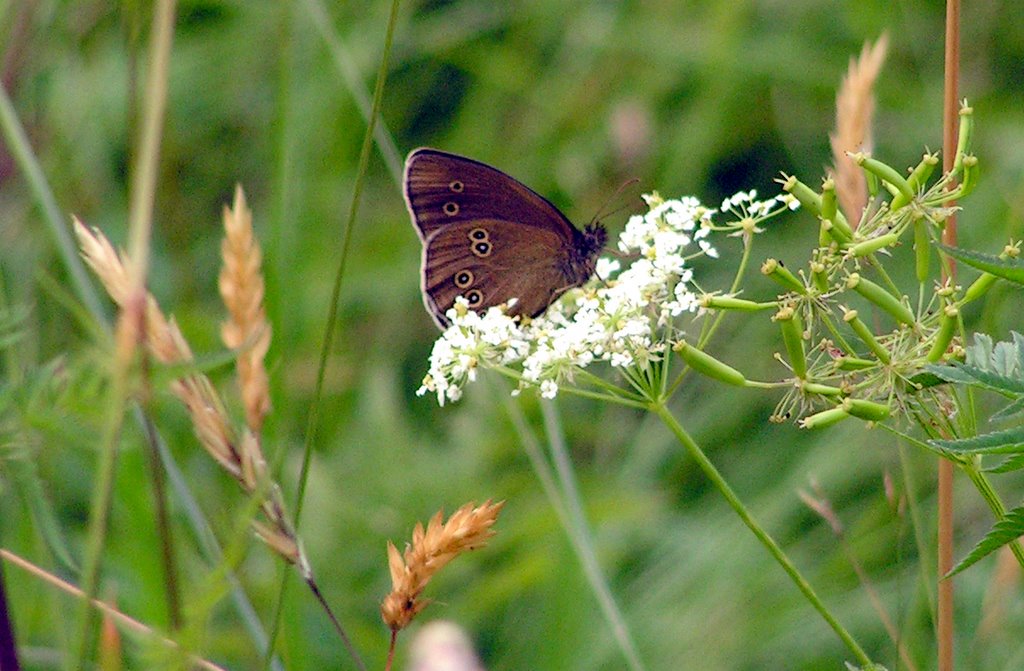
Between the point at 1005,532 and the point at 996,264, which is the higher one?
the point at 996,264

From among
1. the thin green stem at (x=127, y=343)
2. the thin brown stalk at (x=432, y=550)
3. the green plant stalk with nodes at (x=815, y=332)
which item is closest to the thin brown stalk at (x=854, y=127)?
the green plant stalk with nodes at (x=815, y=332)

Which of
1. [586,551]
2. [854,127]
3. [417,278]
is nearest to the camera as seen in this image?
[854,127]

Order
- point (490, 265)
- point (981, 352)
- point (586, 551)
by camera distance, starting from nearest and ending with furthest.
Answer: point (981, 352), point (586, 551), point (490, 265)

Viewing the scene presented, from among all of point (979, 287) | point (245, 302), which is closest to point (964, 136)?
point (979, 287)

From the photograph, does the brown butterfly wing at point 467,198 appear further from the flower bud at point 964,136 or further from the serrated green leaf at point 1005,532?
the serrated green leaf at point 1005,532

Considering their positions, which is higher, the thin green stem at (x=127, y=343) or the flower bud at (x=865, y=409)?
the thin green stem at (x=127, y=343)

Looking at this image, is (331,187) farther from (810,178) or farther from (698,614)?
(698,614)

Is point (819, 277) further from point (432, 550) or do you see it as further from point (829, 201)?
point (432, 550)

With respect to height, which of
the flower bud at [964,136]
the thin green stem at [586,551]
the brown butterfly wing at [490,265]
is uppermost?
the flower bud at [964,136]

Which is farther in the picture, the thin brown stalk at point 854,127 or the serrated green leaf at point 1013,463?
the thin brown stalk at point 854,127
